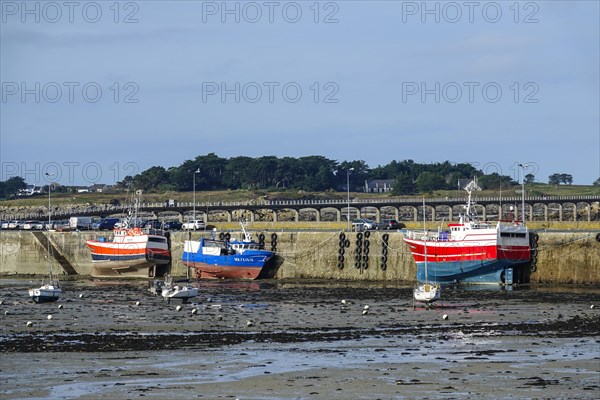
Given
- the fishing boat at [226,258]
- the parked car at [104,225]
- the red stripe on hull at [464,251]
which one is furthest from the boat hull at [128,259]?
the parked car at [104,225]

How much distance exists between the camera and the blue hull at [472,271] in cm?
7688

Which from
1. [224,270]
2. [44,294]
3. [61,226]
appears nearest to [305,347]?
[44,294]

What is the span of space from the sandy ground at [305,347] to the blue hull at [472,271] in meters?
6.89

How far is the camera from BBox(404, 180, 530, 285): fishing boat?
76.6m

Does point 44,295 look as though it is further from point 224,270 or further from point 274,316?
point 224,270

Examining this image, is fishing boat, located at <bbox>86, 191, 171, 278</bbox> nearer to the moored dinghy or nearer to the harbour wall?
the harbour wall

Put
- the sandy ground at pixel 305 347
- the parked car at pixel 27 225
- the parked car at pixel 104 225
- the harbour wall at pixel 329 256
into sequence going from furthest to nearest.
Result: the parked car at pixel 27 225, the parked car at pixel 104 225, the harbour wall at pixel 329 256, the sandy ground at pixel 305 347

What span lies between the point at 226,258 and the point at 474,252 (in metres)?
20.2

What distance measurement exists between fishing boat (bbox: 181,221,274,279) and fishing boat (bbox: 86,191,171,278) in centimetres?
297

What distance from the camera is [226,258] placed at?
88062 millimetres

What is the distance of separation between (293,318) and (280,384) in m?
19.7

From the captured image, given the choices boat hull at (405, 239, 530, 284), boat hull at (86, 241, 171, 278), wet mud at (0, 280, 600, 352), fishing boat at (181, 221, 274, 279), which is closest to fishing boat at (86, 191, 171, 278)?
boat hull at (86, 241, 171, 278)

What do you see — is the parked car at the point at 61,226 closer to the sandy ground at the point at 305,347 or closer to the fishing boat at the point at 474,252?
the fishing boat at the point at 474,252

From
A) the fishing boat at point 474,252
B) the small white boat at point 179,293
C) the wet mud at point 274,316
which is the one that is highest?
the fishing boat at point 474,252
